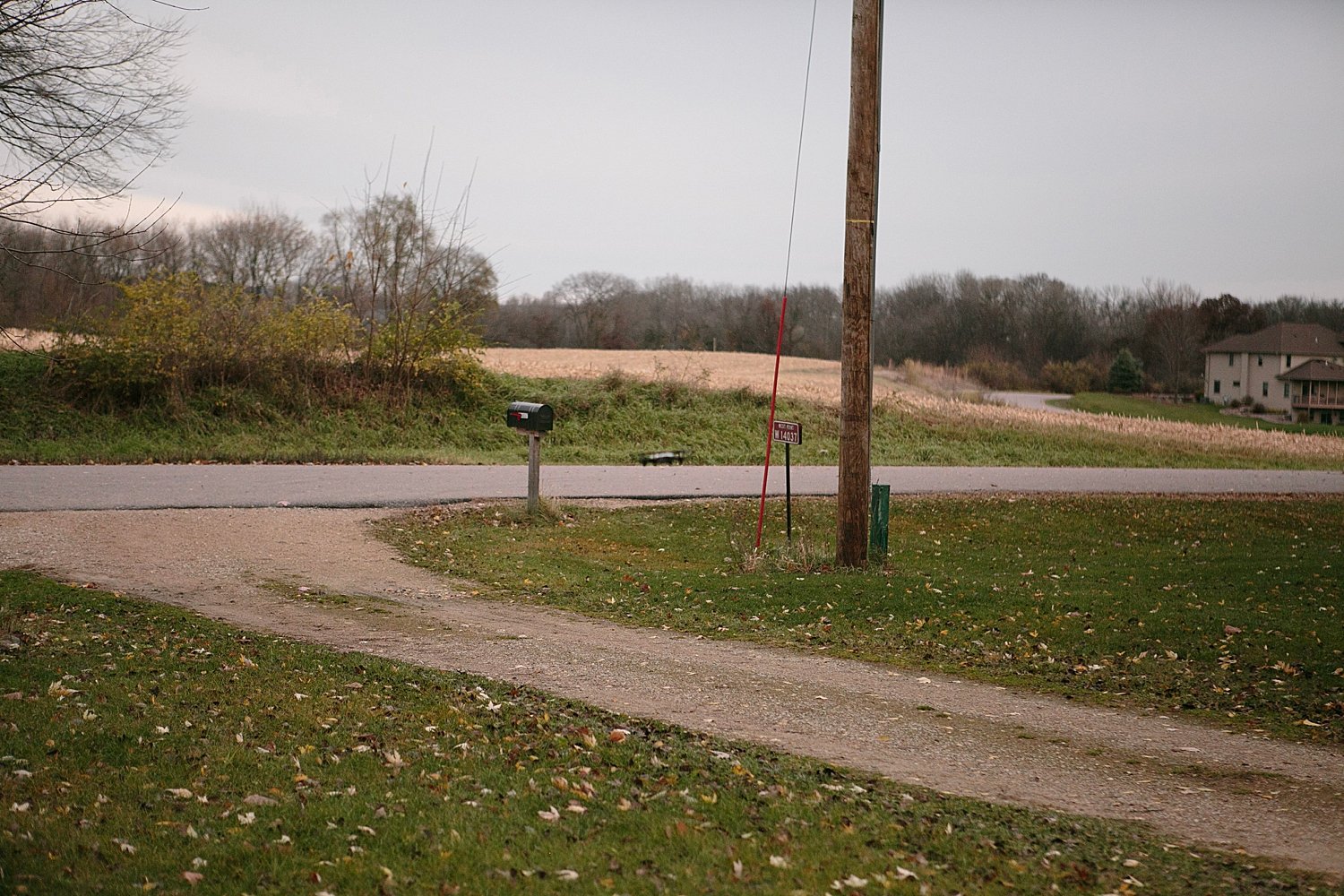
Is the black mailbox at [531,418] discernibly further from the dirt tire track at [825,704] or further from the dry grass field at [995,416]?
the dry grass field at [995,416]

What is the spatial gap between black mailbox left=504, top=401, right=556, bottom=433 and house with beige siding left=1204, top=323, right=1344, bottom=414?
48.3 meters

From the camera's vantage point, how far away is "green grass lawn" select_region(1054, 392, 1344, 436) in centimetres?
4379

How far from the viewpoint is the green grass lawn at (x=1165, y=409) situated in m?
43.8

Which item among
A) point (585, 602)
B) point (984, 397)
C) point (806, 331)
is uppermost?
point (806, 331)

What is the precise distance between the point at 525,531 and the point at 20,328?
14.5 metres

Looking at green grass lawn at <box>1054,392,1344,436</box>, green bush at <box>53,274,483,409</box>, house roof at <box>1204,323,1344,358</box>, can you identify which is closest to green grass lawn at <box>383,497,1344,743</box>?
green bush at <box>53,274,483,409</box>

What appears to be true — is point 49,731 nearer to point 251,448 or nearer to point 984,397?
point 251,448

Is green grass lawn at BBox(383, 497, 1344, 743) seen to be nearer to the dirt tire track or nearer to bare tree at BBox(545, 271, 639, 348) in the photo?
the dirt tire track

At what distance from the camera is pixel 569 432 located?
2639 centimetres

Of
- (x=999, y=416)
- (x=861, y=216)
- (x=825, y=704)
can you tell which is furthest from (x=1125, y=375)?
(x=825, y=704)

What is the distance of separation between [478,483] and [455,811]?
13.9 meters

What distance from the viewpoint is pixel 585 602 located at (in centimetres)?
1002

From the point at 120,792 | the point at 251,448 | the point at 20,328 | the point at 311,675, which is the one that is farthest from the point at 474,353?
the point at 120,792

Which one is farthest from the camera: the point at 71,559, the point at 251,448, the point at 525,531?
the point at 251,448
